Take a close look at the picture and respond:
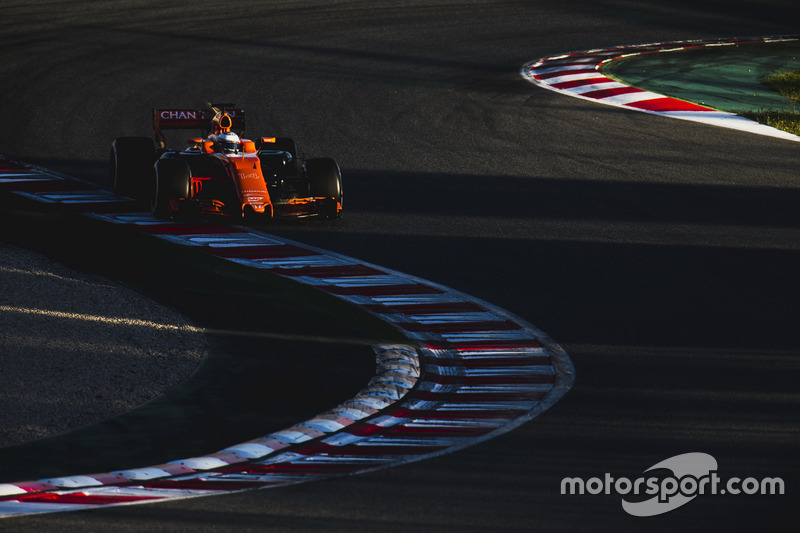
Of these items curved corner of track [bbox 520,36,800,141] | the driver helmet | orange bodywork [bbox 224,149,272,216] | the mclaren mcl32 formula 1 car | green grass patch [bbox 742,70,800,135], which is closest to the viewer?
orange bodywork [bbox 224,149,272,216]

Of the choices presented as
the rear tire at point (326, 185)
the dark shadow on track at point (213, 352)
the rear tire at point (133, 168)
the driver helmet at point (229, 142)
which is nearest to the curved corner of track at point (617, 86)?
the rear tire at point (326, 185)

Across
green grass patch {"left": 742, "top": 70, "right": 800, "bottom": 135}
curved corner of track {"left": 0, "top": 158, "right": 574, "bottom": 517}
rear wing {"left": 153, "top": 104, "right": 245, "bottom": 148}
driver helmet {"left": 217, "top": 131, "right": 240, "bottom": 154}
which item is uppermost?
rear wing {"left": 153, "top": 104, "right": 245, "bottom": 148}

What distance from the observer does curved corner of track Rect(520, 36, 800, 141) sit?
1761 centimetres

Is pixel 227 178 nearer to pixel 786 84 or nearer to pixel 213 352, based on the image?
pixel 213 352

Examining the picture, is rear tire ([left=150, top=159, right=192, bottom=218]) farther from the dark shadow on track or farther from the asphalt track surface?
the asphalt track surface

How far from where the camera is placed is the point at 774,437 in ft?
23.5

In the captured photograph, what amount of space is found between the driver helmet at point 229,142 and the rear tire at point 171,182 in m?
0.51

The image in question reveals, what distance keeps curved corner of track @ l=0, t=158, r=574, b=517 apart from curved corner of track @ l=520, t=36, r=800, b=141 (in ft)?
26.7

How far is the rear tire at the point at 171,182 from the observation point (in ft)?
40.1

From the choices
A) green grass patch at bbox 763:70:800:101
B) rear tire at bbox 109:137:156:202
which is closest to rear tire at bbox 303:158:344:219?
rear tire at bbox 109:137:156:202

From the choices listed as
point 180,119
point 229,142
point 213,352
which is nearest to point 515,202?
point 229,142

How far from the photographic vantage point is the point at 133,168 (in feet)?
43.3

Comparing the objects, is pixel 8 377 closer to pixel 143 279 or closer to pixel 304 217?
pixel 143 279

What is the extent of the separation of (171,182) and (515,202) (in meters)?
3.67
